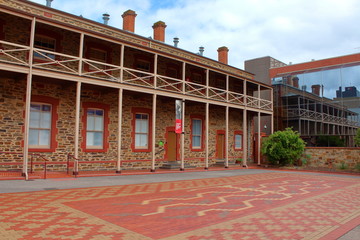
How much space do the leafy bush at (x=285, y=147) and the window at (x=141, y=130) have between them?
8539 millimetres

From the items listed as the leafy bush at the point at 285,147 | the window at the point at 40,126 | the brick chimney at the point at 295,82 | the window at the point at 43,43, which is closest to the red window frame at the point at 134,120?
the window at the point at 40,126

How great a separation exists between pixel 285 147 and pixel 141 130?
377 inches

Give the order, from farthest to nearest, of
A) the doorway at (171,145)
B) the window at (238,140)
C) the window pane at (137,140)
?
the window at (238,140), the doorway at (171,145), the window pane at (137,140)

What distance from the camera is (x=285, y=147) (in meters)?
19.8

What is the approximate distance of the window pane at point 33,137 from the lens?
485 inches

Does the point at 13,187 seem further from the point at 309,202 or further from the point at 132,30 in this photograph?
the point at 132,30

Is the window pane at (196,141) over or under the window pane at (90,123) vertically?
under

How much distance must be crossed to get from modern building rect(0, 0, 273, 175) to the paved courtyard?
326cm

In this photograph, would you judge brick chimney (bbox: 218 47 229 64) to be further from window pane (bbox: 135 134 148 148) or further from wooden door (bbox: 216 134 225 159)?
window pane (bbox: 135 134 148 148)

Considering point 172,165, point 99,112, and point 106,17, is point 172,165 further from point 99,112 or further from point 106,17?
point 106,17

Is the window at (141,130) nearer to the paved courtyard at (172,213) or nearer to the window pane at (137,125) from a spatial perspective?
the window pane at (137,125)

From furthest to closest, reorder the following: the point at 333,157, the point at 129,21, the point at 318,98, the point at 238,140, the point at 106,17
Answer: the point at 318,98, the point at 238,140, the point at 333,157, the point at 129,21, the point at 106,17

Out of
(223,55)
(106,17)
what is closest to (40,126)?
(106,17)

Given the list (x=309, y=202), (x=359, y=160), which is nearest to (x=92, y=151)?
(x=309, y=202)
